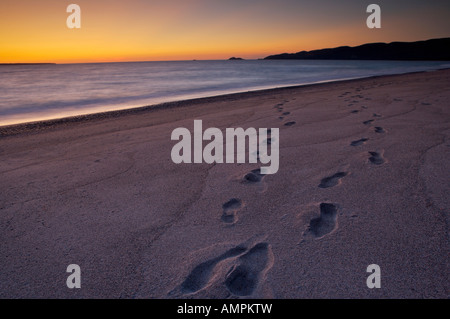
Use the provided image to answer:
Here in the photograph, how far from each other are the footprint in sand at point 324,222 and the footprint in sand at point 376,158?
104cm

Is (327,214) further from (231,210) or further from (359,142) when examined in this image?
(359,142)

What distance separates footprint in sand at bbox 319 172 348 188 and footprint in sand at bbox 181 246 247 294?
1.08 meters

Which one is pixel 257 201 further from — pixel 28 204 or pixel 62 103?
pixel 62 103

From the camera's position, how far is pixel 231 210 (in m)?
2.04

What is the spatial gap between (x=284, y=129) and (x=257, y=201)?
2.24 meters

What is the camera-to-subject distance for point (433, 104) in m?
5.16

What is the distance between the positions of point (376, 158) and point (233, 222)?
1795 millimetres

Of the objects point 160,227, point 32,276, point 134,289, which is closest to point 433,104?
point 160,227

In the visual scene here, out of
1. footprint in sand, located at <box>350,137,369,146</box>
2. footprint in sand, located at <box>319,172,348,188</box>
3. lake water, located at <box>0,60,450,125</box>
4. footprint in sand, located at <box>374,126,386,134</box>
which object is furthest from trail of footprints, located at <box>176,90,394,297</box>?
lake water, located at <box>0,60,450,125</box>

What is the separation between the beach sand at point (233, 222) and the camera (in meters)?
1.37

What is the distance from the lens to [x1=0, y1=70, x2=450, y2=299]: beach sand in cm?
137

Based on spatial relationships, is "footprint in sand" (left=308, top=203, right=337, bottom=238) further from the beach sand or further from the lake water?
the lake water

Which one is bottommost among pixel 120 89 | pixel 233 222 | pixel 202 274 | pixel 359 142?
pixel 202 274

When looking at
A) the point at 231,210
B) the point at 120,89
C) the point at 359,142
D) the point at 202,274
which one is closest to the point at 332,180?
the point at 231,210
